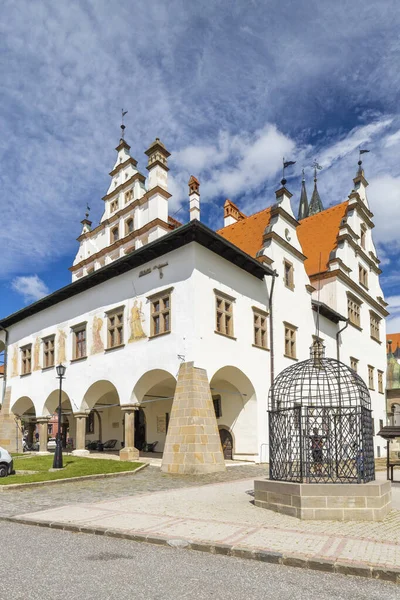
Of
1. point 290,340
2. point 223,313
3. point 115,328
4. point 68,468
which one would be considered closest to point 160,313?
point 223,313

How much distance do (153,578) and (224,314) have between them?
52.8 feet

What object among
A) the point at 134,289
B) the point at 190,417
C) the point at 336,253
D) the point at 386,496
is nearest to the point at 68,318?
the point at 134,289

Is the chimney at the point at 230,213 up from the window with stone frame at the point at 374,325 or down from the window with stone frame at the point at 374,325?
up

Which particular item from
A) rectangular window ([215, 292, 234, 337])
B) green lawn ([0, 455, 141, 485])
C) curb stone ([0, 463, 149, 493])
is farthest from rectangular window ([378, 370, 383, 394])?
curb stone ([0, 463, 149, 493])

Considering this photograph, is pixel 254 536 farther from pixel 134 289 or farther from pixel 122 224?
pixel 122 224

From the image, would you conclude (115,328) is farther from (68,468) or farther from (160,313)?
(68,468)

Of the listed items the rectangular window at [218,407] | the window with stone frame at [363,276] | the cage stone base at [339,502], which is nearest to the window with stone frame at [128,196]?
the rectangular window at [218,407]

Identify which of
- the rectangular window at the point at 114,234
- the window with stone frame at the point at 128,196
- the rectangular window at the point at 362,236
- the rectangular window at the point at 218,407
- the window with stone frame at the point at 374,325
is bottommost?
the rectangular window at the point at 218,407

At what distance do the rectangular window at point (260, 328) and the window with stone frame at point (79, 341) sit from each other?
334 inches

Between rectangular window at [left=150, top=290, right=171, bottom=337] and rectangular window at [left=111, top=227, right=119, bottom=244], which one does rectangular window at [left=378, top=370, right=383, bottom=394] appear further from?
rectangular window at [left=150, top=290, right=171, bottom=337]

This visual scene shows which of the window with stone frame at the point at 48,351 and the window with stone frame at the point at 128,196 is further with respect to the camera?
the window with stone frame at the point at 128,196

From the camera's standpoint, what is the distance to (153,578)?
5844mm

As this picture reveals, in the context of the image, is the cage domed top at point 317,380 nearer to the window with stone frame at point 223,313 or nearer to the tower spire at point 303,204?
the window with stone frame at point 223,313

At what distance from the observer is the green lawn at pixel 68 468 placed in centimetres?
1573
